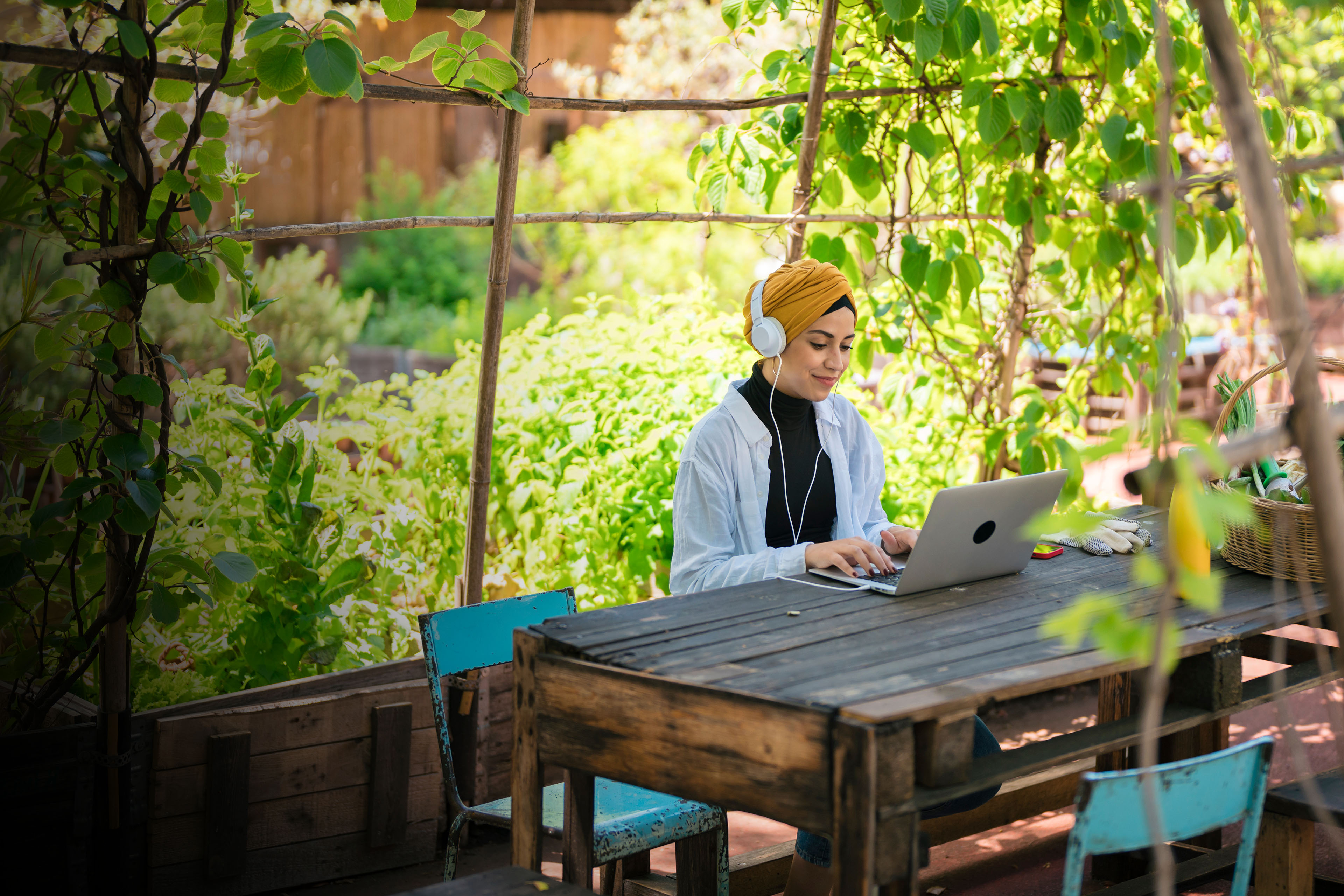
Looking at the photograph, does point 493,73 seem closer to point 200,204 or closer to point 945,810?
point 200,204

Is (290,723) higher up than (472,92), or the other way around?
(472,92)

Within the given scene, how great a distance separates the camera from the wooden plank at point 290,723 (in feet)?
7.43

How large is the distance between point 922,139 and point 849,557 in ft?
4.52

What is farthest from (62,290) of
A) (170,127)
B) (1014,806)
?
(1014,806)

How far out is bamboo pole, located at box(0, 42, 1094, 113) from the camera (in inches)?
74.8

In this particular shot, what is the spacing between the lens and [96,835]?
7.09ft

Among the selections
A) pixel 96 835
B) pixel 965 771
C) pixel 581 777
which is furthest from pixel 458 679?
pixel 965 771

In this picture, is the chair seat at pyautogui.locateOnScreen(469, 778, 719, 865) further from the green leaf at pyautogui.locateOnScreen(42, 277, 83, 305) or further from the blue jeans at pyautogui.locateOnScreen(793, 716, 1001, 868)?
the green leaf at pyautogui.locateOnScreen(42, 277, 83, 305)

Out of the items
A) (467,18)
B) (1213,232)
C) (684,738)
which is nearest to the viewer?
(684,738)

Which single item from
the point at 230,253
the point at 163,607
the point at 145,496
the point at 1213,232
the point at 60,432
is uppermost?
the point at 1213,232

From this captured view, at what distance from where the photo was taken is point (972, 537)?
1.95 m

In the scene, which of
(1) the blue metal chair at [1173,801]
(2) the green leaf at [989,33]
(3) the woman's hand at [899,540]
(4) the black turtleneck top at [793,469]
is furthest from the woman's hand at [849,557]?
(2) the green leaf at [989,33]

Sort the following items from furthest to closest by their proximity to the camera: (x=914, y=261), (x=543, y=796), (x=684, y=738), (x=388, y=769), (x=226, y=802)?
(x=914, y=261) → (x=388, y=769) → (x=226, y=802) → (x=543, y=796) → (x=684, y=738)

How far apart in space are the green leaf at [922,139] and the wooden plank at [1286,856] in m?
1.78
